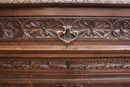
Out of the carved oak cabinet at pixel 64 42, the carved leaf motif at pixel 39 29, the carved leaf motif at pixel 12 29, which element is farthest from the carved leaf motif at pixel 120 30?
the carved leaf motif at pixel 12 29

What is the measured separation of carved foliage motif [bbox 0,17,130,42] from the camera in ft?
1.47

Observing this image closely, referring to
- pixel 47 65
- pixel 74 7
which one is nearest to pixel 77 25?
pixel 74 7

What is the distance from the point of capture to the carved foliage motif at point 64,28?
17.6 inches

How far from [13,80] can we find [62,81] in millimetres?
187

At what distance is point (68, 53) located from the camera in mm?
457

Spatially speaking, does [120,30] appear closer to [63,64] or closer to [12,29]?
[63,64]

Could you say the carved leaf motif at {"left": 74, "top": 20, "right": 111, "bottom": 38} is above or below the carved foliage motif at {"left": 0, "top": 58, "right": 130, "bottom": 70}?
above

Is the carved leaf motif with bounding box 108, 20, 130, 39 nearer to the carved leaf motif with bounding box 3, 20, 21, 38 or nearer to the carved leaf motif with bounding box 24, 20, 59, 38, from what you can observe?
the carved leaf motif with bounding box 24, 20, 59, 38

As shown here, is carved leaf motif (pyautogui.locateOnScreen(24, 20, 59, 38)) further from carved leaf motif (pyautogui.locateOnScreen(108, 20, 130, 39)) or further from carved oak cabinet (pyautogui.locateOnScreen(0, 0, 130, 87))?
carved leaf motif (pyautogui.locateOnScreen(108, 20, 130, 39))

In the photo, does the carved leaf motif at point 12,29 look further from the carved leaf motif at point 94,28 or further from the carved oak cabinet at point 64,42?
the carved leaf motif at point 94,28

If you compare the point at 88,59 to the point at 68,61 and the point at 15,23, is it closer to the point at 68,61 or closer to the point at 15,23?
the point at 68,61

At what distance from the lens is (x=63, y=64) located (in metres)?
0.49

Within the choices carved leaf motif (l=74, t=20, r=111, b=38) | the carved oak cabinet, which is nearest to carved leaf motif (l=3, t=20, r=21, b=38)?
the carved oak cabinet

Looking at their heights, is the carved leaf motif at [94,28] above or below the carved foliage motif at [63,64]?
above
